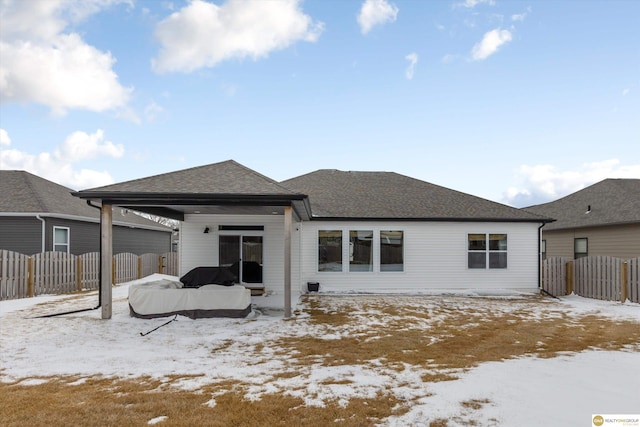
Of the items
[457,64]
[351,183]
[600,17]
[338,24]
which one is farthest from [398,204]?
[600,17]

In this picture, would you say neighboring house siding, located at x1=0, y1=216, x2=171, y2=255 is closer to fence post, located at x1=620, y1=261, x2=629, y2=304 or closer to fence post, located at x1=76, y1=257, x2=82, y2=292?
fence post, located at x1=76, y1=257, x2=82, y2=292

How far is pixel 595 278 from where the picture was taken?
1342 cm

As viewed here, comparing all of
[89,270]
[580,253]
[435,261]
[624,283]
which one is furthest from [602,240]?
[89,270]

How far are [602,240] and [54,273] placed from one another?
74.7 feet

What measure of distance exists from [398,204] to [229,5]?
31.1 ft

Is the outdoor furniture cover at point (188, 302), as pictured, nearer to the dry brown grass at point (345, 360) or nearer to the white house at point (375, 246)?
the dry brown grass at point (345, 360)

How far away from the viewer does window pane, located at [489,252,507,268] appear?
49.0ft

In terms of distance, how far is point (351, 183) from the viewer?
59.3 feet

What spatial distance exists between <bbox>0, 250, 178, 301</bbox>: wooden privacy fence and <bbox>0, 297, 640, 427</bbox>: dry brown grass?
9574 mm

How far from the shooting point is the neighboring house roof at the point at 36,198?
15.4 m

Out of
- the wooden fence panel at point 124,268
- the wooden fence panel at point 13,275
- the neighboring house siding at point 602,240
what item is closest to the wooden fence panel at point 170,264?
the wooden fence panel at point 124,268

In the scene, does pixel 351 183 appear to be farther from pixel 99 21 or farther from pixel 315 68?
pixel 99 21

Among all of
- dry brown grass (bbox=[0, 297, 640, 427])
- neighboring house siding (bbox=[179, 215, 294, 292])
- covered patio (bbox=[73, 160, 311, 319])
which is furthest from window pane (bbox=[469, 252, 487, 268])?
covered patio (bbox=[73, 160, 311, 319])

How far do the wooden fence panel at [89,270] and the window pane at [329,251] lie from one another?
923 centimetres
